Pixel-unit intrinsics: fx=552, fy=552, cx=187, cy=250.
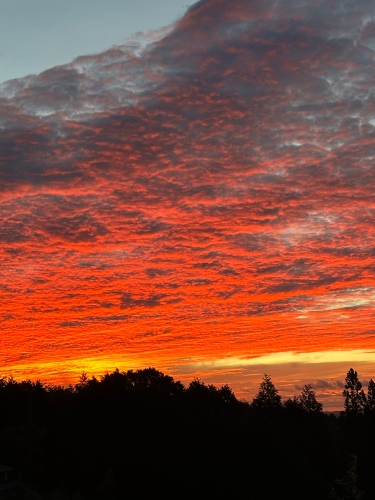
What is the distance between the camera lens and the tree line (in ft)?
174

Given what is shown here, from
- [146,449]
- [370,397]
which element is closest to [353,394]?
[370,397]

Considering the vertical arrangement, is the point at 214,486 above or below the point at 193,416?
below

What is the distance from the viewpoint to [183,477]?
2100 inches

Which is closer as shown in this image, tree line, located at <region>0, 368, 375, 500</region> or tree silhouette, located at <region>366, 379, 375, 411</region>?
tree line, located at <region>0, 368, 375, 500</region>

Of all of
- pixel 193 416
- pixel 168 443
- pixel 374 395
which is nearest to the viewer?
pixel 168 443

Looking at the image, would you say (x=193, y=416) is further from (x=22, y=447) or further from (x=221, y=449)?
(x=22, y=447)

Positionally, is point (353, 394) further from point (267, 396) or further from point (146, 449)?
point (146, 449)

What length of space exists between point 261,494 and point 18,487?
92.9 ft

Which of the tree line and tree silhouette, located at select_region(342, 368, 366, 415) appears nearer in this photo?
the tree line

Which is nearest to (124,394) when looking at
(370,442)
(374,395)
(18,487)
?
(18,487)

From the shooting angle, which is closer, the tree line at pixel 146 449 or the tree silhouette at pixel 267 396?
the tree line at pixel 146 449

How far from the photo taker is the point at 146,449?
55969mm

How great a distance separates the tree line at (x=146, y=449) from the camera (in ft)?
174

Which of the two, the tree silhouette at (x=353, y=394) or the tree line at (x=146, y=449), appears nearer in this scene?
the tree line at (x=146, y=449)
